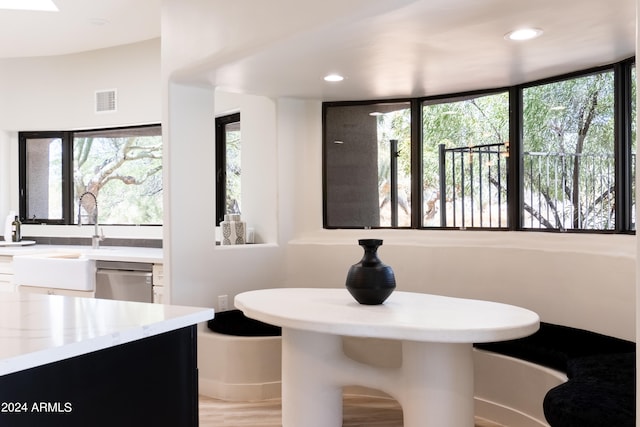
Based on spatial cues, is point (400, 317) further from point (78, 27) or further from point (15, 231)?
point (15, 231)

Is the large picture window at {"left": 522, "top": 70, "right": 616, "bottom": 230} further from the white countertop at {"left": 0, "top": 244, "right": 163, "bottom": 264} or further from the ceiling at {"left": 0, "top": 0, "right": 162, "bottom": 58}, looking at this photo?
the ceiling at {"left": 0, "top": 0, "right": 162, "bottom": 58}

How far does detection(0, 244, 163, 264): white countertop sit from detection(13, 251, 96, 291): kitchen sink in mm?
94

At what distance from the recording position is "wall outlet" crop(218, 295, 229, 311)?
4004 millimetres

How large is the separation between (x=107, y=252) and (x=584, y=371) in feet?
11.4

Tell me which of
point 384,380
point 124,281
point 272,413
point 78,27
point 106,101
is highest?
point 78,27

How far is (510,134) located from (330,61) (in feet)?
4.44

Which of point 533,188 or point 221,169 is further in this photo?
point 221,169

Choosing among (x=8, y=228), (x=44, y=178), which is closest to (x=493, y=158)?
(x=44, y=178)

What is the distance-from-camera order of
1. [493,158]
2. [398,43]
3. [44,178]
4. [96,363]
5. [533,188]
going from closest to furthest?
[96,363]
[398,43]
[533,188]
[493,158]
[44,178]

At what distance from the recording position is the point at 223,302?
403 cm

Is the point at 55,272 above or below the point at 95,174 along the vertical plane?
below

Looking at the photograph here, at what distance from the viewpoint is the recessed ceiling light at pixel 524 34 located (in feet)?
8.73

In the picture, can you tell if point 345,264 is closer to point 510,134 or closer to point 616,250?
point 510,134

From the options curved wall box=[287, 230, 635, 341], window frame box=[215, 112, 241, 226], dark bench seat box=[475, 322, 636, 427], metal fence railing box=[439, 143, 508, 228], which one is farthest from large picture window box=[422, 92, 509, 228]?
window frame box=[215, 112, 241, 226]
